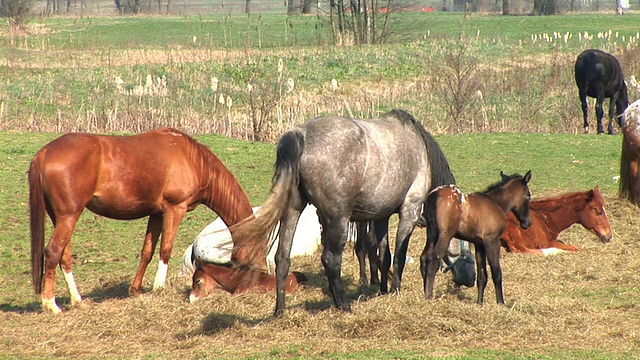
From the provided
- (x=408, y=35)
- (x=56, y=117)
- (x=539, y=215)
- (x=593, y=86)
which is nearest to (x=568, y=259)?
(x=539, y=215)

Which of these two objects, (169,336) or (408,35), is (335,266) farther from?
(408,35)

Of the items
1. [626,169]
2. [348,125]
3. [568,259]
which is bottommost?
[568,259]

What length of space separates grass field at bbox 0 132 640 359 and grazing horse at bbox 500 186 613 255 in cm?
23

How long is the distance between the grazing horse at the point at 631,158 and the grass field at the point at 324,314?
291mm

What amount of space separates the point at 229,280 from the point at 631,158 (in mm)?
6086

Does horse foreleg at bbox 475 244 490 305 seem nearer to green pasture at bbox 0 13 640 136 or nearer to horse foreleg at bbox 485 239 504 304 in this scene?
horse foreleg at bbox 485 239 504 304

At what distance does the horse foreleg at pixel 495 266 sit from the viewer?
7094mm

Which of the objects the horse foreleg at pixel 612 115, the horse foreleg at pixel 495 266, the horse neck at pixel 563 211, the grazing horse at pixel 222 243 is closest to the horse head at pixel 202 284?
the grazing horse at pixel 222 243

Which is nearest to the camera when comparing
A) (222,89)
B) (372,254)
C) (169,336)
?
(169,336)

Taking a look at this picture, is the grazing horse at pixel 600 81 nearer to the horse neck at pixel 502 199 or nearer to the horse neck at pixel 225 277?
the horse neck at pixel 502 199

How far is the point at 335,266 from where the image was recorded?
6676 mm

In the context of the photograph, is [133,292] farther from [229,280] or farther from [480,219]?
[480,219]

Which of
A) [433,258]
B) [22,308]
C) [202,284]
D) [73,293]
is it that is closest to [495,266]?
[433,258]

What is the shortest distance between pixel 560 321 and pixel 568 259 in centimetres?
271
